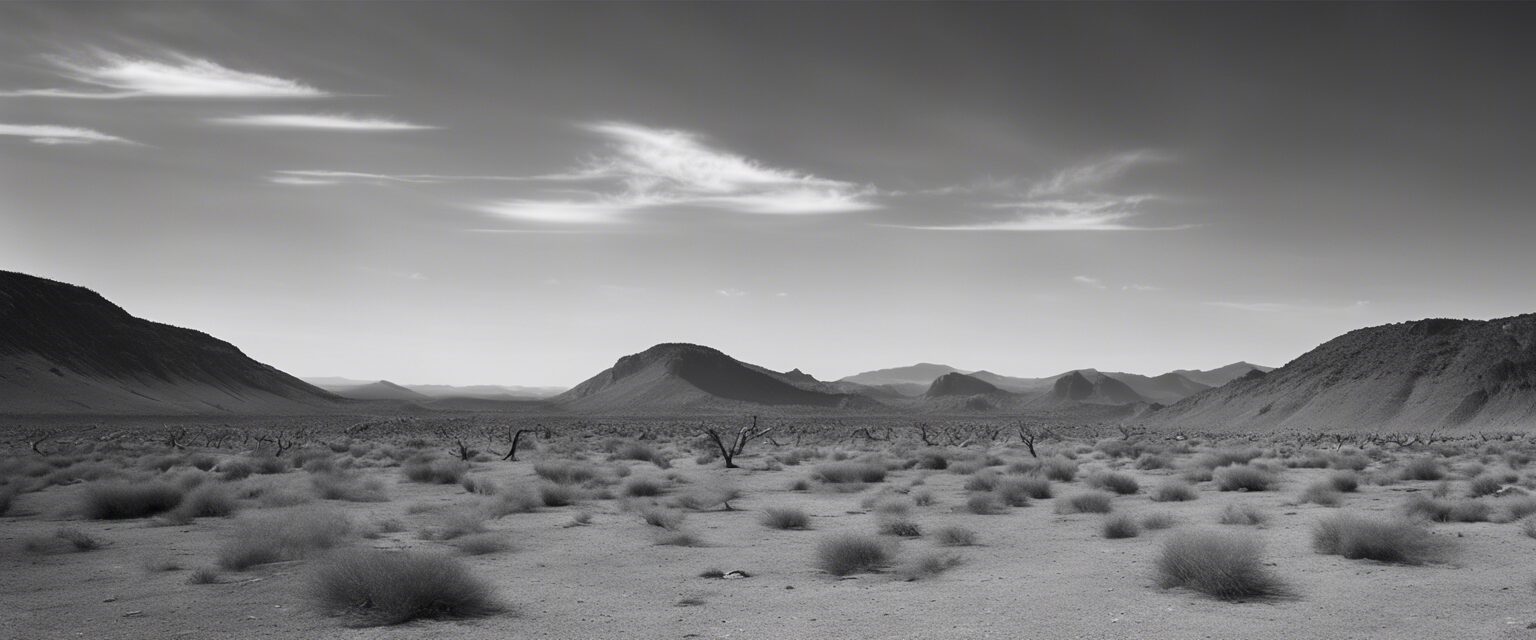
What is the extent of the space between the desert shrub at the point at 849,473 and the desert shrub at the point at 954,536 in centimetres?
1097

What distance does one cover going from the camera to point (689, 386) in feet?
543

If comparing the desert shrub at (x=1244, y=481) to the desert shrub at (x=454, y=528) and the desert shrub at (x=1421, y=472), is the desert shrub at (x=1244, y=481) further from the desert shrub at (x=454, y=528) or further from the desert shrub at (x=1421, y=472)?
the desert shrub at (x=454, y=528)

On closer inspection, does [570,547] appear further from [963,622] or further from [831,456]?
[831,456]

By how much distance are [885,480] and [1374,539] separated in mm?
15552

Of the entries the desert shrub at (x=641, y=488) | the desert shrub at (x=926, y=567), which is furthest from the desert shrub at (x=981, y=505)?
the desert shrub at (x=641, y=488)

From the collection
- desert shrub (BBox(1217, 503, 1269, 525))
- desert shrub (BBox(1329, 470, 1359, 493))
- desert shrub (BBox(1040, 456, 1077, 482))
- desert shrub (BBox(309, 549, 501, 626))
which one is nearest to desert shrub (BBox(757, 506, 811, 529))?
desert shrub (BBox(1217, 503, 1269, 525))

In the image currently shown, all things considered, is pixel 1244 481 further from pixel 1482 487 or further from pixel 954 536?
pixel 954 536

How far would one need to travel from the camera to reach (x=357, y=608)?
10258 mm

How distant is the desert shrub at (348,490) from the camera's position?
22.3 m

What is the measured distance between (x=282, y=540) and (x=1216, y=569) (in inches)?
496

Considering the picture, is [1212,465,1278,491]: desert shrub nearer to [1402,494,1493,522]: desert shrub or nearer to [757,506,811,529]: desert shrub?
[1402,494,1493,522]: desert shrub

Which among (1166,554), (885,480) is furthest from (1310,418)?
(1166,554)

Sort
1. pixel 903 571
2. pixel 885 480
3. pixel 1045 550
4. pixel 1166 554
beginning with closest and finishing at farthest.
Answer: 1. pixel 1166 554
2. pixel 903 571
3. pixel 1045 550
4. pixel 885 480

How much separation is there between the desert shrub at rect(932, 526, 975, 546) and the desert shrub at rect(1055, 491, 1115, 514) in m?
4.59
